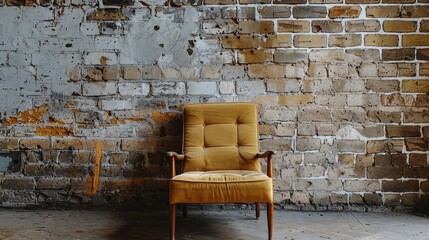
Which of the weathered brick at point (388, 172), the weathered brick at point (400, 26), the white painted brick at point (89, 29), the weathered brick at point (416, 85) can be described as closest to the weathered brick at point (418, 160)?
the weathered brick at point (388, 172)

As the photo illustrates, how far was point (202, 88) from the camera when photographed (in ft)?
12.2

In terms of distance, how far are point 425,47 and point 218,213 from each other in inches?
88.9

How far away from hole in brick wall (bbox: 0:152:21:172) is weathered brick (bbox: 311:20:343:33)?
282 centimetres

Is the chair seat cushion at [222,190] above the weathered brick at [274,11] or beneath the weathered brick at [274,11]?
beneath

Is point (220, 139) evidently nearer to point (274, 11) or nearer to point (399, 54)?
point (274, 11)

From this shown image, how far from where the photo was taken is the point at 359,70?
367cm

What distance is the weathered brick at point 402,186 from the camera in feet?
12.0

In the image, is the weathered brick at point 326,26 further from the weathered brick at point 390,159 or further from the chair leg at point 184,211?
the chair leg at point 184,211

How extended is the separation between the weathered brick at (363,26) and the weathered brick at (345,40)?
2.3 inches

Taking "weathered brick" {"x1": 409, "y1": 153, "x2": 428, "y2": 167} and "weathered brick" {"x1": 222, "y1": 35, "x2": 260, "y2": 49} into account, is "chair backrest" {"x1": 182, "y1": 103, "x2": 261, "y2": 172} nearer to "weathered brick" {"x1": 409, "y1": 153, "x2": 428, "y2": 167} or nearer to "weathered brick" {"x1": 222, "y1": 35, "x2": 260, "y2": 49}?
"weathered brick" {"x1": 222, "y1": 35, "x2": 260, "y2": 49}

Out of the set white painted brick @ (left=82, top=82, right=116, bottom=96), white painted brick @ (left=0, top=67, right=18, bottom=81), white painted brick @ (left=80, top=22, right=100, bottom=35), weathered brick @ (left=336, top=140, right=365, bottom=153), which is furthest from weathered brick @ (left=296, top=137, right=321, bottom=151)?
white painted brick @ (left=0, top=67, right=18, bottom=81)

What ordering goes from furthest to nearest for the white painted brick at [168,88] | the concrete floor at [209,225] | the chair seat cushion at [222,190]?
the white painted brick at [168,88], the concrete floor at [209,225], the chair seat cushion at [222,190]

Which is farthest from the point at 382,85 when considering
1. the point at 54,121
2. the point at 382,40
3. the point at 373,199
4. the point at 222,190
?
the point at 54,121

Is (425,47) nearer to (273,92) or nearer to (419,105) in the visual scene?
(419,105)
